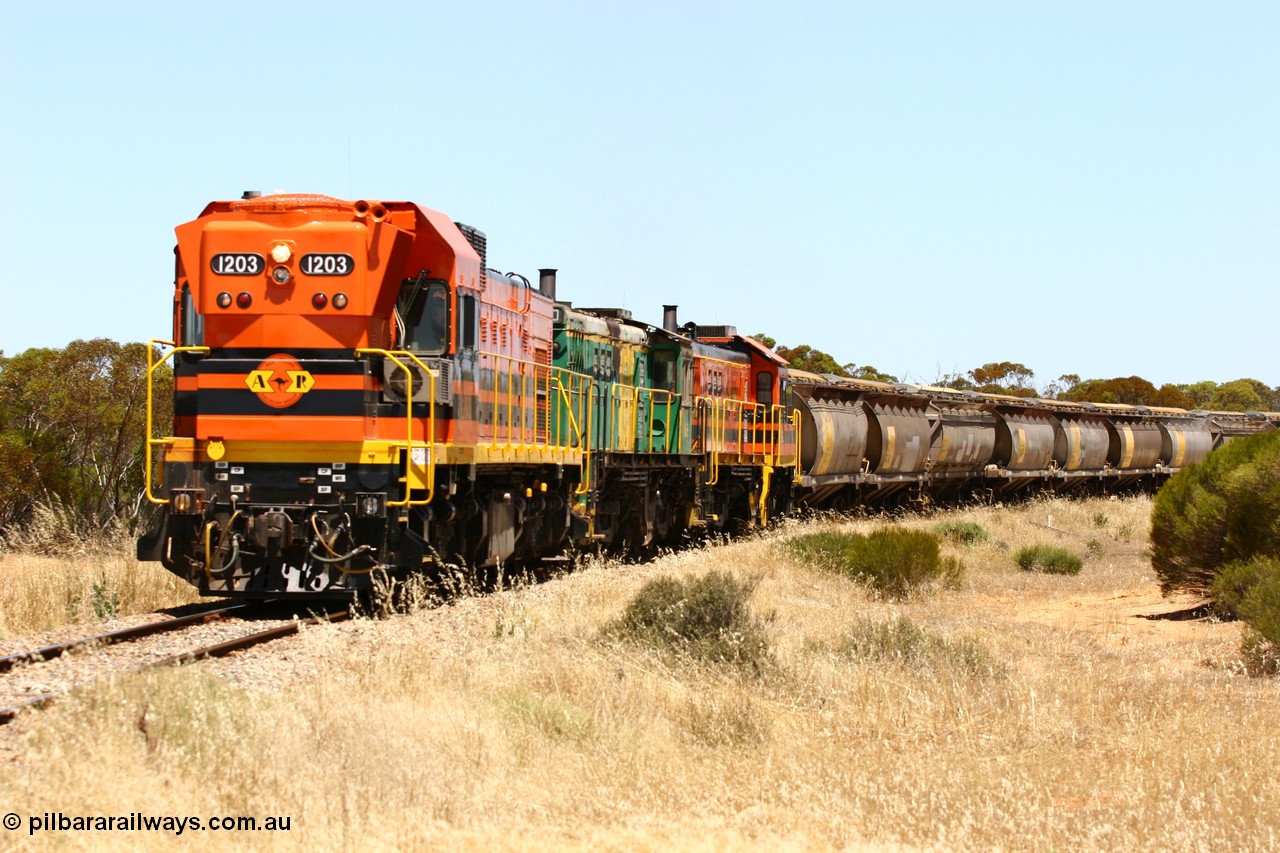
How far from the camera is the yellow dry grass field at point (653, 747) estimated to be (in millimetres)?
6840

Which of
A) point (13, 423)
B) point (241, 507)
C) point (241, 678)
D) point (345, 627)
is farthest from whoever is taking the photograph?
point (13, 423)

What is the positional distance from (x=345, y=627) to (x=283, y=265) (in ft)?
10.9

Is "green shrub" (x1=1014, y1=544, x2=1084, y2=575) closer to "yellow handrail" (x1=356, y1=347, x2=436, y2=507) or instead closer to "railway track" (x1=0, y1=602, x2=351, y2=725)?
"yellow handrail" (x1=356, y1=347, x2=436, y2=507)

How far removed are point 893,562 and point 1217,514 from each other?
371cm

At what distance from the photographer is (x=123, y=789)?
21.8ft

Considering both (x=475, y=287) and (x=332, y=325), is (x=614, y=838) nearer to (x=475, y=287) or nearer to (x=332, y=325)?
(x=332, y=325)

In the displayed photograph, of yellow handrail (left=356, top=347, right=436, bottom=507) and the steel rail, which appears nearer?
the steel rail

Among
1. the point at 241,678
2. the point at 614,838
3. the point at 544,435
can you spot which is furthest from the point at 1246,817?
the point at 544,435

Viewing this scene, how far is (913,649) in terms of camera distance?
1113 centimetres

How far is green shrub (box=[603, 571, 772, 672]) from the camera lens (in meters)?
10.8

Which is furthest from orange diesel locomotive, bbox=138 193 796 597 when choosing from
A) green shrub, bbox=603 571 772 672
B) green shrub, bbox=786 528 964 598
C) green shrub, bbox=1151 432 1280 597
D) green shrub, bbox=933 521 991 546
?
green shrub, bbox=933 521 991 546

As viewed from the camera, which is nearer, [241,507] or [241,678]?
[241,678]

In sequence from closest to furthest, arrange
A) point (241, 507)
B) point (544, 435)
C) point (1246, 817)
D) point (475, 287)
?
1. point (1246, 817)
2. point (241, 507)
3. point (475, 287)
4. point (544, 435)

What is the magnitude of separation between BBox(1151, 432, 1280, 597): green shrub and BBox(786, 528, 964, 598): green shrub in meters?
2.57
